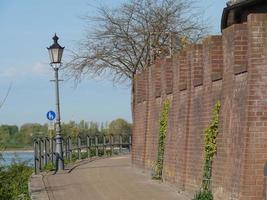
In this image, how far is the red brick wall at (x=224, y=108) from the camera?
12.4 m

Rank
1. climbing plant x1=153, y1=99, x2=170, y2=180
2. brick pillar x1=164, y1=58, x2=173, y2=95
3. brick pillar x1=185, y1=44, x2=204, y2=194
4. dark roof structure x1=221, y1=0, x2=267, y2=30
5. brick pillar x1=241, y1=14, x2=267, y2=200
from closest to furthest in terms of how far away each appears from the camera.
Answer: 1. brick pillar x1=241, y1=14, x2=267, y2=200
2. brick pillar x1=185, y1=44, x2=204, y2=194
3. dark roof structure x1=221, y1=0, x2=267, y2=30
4. climbing plant x1=153, y1=99, x2=170, y2=180
5. brick pillar x1=164, y1=58, x2=173, y2=95

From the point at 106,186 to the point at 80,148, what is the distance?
1732 centimetres

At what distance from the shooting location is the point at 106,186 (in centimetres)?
1952

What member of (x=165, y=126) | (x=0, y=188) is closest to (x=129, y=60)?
(x=165, y=126)

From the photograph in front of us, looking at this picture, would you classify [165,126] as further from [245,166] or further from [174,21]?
[174,21]

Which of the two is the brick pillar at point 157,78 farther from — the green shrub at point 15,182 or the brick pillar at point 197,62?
the brick pillar at point 197,62

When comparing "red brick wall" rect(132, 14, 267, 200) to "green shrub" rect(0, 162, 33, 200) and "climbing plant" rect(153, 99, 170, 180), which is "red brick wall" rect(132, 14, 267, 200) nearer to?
"climbing plant" rect(153, 99, 170, 180)

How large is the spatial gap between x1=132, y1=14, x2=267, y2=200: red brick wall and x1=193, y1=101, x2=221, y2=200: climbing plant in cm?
23

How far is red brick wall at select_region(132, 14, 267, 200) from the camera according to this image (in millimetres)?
12422

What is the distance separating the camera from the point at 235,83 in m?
13.5

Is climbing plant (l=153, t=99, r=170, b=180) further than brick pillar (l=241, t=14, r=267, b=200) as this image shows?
Yes

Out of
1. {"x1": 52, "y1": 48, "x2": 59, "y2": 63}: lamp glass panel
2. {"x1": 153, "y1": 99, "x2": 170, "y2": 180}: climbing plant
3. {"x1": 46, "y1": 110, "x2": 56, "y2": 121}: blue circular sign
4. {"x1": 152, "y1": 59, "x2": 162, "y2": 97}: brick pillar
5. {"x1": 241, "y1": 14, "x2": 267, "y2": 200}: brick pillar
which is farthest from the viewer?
{"x1": 46, "y1": 110, "x2": 56, "y2": 121}: blue circular sign

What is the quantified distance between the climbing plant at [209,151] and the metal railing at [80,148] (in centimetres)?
1084

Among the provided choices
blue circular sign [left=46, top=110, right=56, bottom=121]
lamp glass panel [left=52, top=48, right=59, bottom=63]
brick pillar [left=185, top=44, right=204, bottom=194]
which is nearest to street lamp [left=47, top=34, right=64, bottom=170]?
lamp glass panel [left=52, top=48, right=59, bottom=63]
